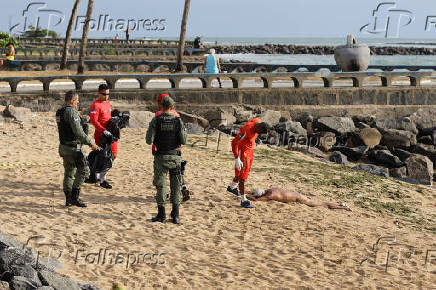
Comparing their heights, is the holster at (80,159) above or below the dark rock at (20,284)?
above

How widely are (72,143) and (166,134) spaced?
1457mm

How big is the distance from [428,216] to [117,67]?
2832 centimetres

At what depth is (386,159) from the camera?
1938 cm

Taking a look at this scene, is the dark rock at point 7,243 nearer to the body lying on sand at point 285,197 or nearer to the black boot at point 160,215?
the black boot at point 160,215

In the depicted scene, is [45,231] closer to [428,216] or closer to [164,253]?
[164,253]

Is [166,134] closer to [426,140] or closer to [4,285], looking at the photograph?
[4,285]

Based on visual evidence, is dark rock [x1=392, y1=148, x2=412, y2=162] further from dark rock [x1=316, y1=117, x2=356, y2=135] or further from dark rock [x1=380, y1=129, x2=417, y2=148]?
dark rock [x1=316, y1=117, x2=356, y2=135]

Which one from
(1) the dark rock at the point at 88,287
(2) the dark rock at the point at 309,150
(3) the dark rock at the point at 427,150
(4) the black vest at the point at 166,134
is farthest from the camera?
(3) the dark rock at the point at 427,150

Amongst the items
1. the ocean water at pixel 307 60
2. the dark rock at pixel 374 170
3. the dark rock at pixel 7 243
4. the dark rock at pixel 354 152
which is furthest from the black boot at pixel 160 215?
the ocean water at pixel 307 60

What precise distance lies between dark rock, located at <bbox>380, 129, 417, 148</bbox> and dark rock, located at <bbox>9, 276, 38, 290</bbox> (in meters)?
17.7

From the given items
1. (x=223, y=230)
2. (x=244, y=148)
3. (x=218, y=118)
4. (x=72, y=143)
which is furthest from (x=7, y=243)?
(x=218, y=118)

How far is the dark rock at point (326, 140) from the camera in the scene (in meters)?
21.4

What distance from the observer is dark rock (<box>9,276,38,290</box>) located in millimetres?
6105

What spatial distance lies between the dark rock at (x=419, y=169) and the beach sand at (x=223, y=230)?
11.8ft
